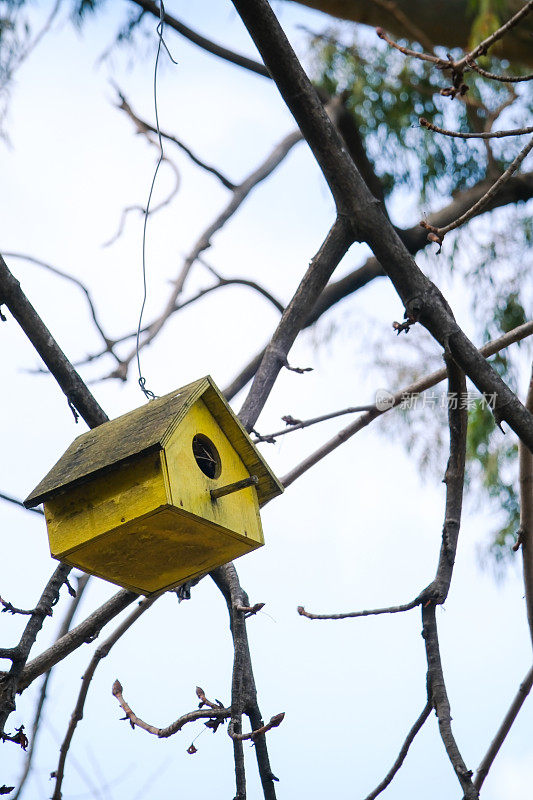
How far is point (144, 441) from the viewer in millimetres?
1871

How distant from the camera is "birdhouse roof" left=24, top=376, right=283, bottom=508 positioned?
1.89m

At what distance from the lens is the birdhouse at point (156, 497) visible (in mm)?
1852

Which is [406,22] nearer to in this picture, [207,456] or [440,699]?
[207,456]

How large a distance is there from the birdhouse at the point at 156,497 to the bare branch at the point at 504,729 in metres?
0.86

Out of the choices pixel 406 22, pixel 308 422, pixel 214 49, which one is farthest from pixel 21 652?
pixel 406 22

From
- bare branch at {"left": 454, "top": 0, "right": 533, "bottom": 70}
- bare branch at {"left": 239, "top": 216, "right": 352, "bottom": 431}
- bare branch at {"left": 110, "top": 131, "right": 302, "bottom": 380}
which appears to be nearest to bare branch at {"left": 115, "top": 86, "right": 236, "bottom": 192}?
bare branch at {"left": 110, "top": 131, "right": 302, "bottom": 380}

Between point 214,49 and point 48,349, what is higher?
point 214,49

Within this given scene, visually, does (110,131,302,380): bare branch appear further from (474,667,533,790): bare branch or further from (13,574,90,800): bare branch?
(474,667,533,790): bare branch

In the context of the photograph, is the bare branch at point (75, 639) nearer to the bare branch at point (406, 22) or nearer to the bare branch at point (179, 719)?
the bare branch at point (179, 719)

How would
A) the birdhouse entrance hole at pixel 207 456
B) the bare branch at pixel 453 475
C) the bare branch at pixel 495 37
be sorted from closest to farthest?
the bare branch at pixel 495 37 → the birdhouse entrance hole at pixel 207 456 → the bare branch at pixel 453 475

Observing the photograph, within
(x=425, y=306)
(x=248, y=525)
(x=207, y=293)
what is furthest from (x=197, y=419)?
(x=207, y=293)

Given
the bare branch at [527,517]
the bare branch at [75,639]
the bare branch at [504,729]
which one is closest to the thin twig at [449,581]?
the bare branch at [527,517]

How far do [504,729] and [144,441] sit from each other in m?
1.29

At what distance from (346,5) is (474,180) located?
1.05m
